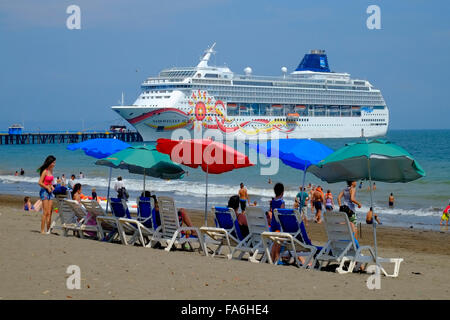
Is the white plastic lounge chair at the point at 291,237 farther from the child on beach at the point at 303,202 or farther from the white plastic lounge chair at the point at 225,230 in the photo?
the child on beach at the point at 303,202

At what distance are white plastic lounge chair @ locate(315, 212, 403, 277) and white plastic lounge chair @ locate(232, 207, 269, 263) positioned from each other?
706 millimetres

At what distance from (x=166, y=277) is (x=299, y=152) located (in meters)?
3.24

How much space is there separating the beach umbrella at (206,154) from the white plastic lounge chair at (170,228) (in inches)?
33.6

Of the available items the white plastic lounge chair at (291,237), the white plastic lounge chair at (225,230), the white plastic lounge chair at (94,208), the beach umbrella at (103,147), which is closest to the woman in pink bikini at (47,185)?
the white plastic lounge chair at (94,208)

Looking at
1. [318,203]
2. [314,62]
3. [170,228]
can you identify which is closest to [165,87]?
[314,62]

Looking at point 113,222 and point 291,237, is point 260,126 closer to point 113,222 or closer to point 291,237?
point 113,222

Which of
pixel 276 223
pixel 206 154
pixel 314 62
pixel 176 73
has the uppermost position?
pixel 314 62

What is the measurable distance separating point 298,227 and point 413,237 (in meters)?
5.55

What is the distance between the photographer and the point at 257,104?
6362cm

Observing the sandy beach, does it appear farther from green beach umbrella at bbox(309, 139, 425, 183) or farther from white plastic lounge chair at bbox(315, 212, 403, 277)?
green beach umbrella at bbox(309, 139, 425, 183)

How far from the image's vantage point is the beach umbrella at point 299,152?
8156mm

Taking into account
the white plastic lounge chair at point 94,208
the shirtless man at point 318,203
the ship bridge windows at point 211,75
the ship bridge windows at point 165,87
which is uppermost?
the ship bridge windows at point 211,75

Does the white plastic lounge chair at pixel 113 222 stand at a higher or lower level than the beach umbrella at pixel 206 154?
lower
